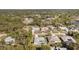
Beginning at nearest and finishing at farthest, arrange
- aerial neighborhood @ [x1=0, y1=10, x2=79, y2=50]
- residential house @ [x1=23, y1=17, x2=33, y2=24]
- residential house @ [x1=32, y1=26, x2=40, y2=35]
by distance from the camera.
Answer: aerial neighborhood @ [x1=0, y1=10, x2=79, y2=50]
residential house @ [x1=32, y1=26, x2=40, y2=35]
residential house @ [x1=23, y1=17, x2=33, y2=24]

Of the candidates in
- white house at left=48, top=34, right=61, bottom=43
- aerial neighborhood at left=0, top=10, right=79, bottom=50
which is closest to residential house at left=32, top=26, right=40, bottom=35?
aerial neighborhood at left=0, top=10, right=79, bottom=50

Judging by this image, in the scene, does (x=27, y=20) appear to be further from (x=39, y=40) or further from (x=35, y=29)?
(x=39, y=40)

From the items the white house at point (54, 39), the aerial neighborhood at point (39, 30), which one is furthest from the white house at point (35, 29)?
the white house at point (54, 39)

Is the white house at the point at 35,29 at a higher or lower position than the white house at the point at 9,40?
higher

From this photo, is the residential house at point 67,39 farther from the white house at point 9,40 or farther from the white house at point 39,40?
the white house at point 9,40

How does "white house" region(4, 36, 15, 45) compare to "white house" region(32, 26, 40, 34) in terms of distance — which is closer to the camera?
"white house" region(4, 36, 15, 45)

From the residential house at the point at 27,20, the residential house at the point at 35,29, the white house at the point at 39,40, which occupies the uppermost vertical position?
the residential house at the point at 27,20

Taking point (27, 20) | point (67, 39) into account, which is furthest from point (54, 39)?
point (27, 20)

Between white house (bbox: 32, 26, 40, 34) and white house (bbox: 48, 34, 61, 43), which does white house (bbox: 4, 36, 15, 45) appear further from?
white house (bbox: 48, 34, 61, 43)

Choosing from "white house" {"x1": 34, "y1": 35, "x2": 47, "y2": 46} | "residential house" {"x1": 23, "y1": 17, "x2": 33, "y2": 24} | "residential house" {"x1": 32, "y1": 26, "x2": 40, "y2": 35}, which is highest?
"residential house" {"x1": 23, "y1": 17, "x2": 33, "y2": 24}

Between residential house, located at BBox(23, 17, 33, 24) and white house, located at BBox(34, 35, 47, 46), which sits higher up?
residential house, located at BBox(23, 17, 33, 24)
